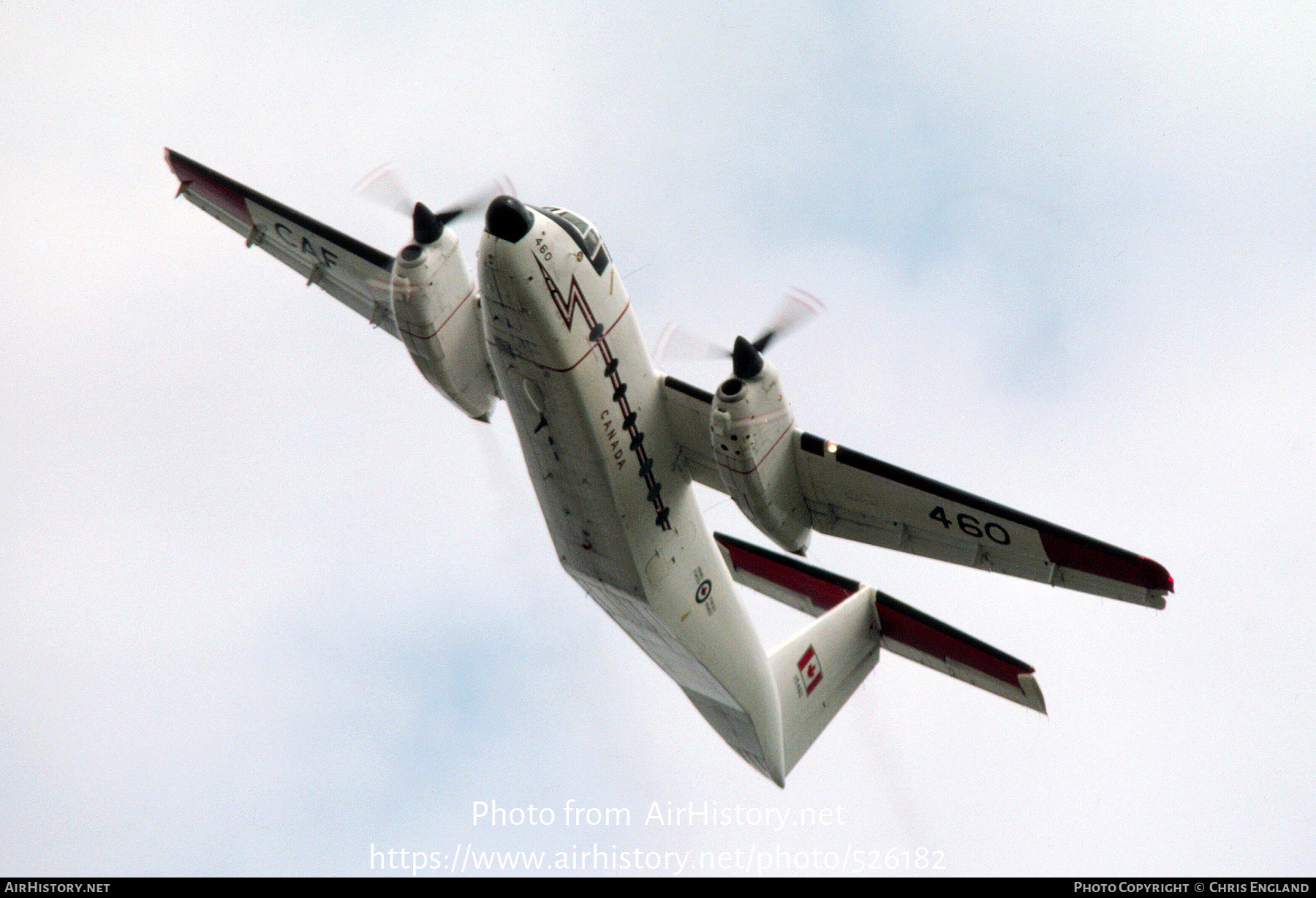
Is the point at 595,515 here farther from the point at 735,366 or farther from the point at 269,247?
the point at 269,247

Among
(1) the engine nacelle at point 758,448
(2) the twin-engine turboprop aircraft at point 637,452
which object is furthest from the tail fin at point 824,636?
(1) the engine nacelle at point 758,448

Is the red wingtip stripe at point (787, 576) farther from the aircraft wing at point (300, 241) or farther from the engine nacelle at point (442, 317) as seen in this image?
the aircraft wing at point (300, 241)

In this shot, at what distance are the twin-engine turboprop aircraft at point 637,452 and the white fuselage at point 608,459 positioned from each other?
0.9 inches

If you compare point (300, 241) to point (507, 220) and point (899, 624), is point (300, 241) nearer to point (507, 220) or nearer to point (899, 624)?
point (507, 220)

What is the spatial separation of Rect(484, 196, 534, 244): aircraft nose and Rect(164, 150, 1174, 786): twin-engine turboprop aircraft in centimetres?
2

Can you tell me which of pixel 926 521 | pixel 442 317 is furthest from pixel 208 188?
pixel 926 521

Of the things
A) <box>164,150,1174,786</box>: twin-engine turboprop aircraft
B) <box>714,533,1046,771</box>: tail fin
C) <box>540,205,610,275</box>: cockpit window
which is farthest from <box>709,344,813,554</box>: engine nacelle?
<box>714,533,1046,771</box>: tail fin

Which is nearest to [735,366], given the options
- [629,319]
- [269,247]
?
[629,319]

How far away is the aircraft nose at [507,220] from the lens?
1169 cm
